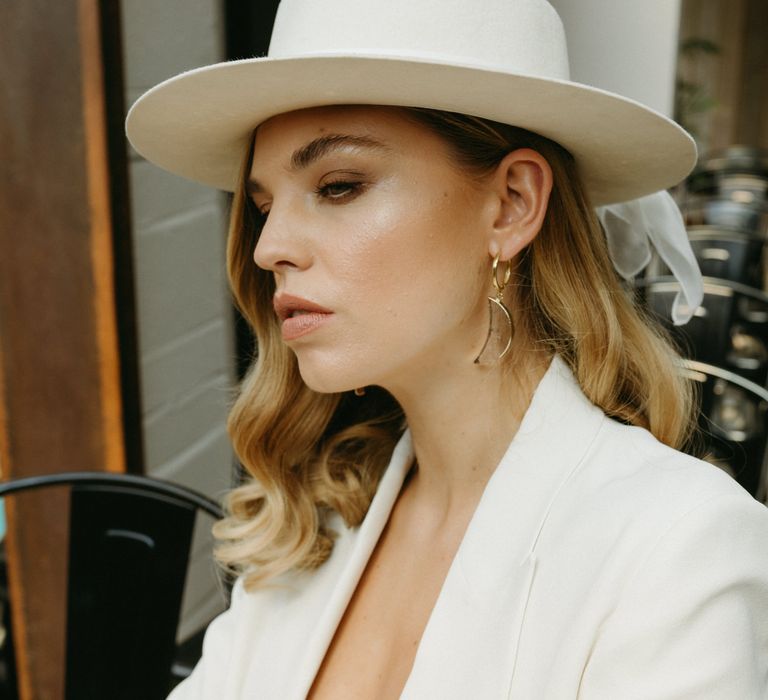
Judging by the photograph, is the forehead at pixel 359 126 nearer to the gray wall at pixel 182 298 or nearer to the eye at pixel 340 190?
the eye at pixel 340 190

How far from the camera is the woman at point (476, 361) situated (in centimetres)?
86

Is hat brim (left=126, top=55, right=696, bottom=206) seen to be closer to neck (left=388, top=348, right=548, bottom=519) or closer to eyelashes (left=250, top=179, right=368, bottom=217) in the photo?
eyelashes (left=250, top=179, right=368, bottom=217)

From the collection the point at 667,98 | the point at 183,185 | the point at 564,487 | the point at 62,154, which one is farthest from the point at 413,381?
the point at 667,98

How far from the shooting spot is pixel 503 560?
3.26 feet

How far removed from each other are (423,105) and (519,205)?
18cm

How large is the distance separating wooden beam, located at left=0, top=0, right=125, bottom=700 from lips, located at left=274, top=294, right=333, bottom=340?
79 cm

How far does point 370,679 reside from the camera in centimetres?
109

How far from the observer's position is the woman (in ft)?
2.84

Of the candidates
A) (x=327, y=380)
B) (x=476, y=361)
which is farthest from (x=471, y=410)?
(x=327, y=380)

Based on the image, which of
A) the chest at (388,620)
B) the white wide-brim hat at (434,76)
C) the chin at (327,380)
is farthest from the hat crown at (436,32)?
the chest at (388,620)

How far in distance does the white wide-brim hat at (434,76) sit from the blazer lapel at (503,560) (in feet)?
0.97

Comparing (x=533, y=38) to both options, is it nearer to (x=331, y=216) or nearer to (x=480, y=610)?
(x=331, y=216)

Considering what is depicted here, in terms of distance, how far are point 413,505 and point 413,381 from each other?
23cm

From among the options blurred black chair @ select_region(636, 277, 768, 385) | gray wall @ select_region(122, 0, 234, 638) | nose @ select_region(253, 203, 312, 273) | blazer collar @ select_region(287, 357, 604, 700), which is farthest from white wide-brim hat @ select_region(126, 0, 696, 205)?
blurred black chair @ select_region(636, 277, 768, 385)
